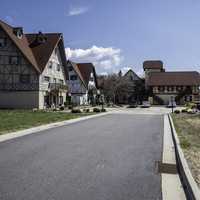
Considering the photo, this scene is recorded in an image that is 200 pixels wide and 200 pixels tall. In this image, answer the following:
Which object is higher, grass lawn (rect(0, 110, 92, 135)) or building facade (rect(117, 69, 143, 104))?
building facade (rect(117, 69, 143, 104))

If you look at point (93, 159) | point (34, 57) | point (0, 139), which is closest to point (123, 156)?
point (93, 159)

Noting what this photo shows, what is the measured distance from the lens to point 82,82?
59.4 meters

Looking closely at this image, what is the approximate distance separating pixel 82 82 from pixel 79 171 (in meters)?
52.8

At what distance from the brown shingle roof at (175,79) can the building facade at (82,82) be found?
16767 mm

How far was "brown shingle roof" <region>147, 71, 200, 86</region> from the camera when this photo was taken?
7219 cm

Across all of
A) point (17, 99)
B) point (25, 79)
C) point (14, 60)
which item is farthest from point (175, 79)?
point (14, 60)

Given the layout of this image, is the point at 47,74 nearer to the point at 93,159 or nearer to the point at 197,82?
the point at 93,159

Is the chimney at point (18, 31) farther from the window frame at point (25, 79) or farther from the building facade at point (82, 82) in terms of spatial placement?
the building facade at point (82, 82)

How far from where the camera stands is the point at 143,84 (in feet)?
254

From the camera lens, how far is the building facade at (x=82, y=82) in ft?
192

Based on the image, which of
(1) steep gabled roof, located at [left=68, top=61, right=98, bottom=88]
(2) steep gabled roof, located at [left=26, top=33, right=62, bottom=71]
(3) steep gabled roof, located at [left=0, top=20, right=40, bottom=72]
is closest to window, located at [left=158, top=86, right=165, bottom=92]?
(1) steep gabled roof, located at [left=68, top=61, right=98, bottom=88]

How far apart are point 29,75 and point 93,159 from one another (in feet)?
107

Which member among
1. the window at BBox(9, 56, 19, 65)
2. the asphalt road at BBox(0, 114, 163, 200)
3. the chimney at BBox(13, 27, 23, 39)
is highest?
the chimney at BBox(13, 27, 23, 39)

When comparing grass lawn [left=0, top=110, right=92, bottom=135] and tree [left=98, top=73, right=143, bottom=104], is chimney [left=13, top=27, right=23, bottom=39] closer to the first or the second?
grass lawn [left=0, top=110, right=92, bottom=135]
